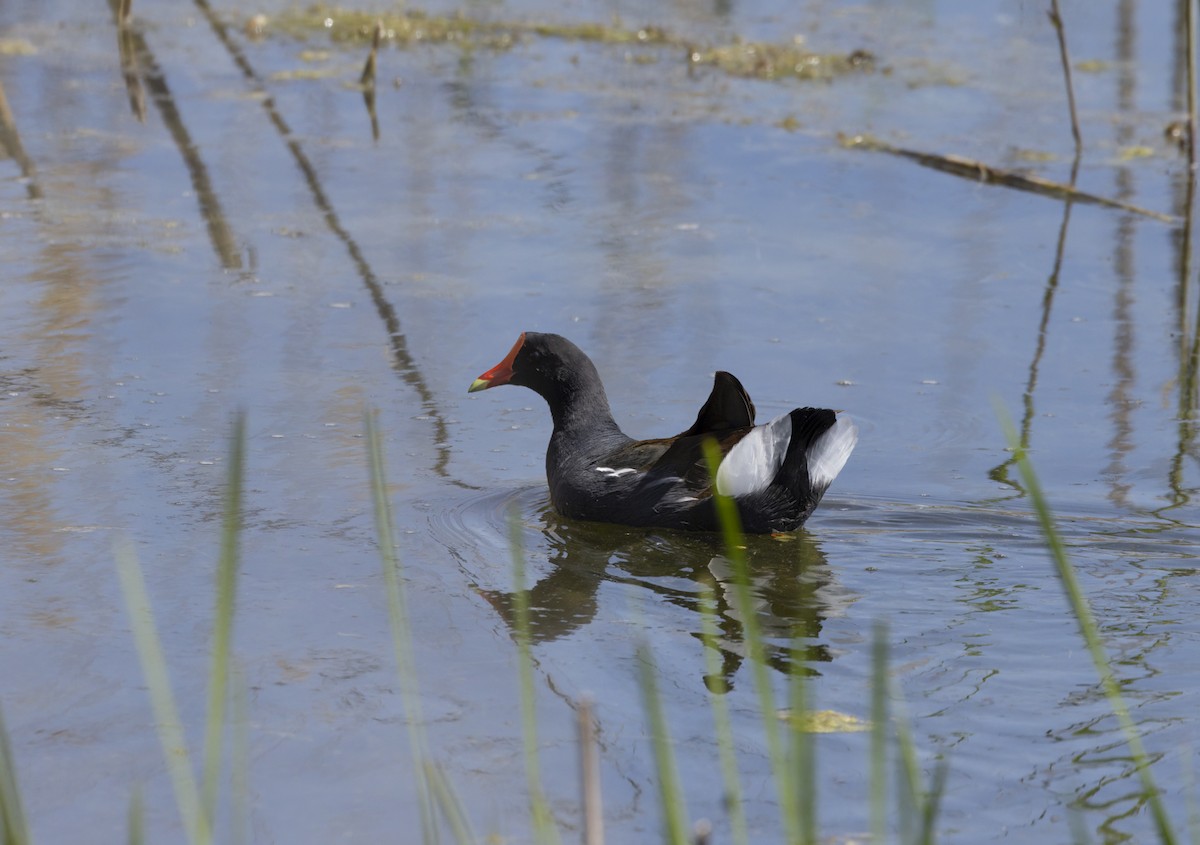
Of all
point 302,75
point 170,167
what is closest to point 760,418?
point 170,167

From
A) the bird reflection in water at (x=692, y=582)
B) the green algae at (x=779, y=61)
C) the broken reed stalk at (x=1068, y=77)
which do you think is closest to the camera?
the bird reflection in water at (x=692, y=582)

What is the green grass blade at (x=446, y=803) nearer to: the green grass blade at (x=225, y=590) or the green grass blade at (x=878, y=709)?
the green grass blade at (x=225, y=590)

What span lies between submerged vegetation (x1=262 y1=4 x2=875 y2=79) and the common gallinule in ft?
21.4

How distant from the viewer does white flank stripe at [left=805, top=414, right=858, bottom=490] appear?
4.31 m

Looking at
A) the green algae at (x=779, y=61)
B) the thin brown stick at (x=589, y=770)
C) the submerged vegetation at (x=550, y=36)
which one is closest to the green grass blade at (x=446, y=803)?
the thin brown stick at (x=589, y=770)

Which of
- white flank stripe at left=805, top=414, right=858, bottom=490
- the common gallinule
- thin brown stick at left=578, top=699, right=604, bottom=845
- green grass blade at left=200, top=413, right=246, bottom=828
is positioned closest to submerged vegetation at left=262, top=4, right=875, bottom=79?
the common gallinule

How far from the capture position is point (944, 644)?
362cm

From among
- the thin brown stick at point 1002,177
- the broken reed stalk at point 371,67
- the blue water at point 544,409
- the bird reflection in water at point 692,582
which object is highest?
the broken reed stalk at point 371,67

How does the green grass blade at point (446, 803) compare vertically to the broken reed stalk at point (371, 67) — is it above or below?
below

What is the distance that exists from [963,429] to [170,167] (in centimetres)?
479

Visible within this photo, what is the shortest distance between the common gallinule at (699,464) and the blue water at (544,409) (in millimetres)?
100

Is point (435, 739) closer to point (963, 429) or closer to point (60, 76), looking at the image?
point (963, 429)

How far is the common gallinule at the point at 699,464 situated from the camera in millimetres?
4293

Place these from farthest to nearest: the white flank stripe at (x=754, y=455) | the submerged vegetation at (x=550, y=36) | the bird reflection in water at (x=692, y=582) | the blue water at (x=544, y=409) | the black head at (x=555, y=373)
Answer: the submerged vegetation at (x=550, y=36), the black head at (x=555, y=373), the white flank stripe at (x=754, y=455), the bird reflection in water at (x=692, y=582), the blue water at (x=544, y=409)
